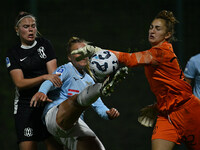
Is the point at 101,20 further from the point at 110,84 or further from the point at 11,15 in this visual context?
the point at 110,84

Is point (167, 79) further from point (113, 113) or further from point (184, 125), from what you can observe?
point (113, 113)

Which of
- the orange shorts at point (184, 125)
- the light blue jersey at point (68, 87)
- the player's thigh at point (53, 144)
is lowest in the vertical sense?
the player's thigh at point (53, 144)

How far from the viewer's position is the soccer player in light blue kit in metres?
2.75

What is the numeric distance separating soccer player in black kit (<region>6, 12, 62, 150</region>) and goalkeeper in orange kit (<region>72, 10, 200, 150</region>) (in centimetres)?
95

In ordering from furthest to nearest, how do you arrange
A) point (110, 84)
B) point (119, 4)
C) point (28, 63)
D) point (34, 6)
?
point (119, 4) < point (34, 6) < point (28, 63) < point (110, 84)

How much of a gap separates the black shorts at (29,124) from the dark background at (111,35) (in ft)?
4.34

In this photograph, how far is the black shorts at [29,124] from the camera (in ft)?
10.9

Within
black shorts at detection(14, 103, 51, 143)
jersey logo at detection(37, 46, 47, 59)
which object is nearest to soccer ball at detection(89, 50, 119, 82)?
jersey logo at detection(37, 46, 47, 59)

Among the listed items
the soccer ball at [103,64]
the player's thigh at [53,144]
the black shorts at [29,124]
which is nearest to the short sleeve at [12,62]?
the black shorts at [29,124]

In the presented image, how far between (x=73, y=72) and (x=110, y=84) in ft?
2.40

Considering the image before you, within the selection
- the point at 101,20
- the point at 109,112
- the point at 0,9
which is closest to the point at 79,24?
the point at 101,20

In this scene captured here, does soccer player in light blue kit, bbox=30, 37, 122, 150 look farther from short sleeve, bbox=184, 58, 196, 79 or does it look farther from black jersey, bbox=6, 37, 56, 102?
short sleeve, bbox=184, 58, 196, 79

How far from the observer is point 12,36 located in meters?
4.60

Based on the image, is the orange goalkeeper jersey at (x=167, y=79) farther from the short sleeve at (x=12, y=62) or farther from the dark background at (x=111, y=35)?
the dark background at (x=111, y=35)
